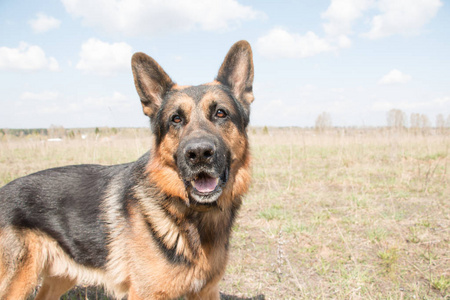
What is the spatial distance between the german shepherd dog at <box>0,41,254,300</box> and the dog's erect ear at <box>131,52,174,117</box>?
0.03 feet

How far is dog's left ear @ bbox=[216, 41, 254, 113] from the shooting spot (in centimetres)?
305

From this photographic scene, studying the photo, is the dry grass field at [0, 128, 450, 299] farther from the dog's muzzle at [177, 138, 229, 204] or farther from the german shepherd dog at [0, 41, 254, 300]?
the dog's muzzle at [177, 138, 229, 204]

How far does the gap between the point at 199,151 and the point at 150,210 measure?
0.81 metres

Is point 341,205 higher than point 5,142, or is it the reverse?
point 5,142

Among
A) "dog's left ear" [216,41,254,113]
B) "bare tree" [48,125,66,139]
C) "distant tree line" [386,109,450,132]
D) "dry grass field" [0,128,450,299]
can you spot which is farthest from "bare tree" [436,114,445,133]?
"bare tree" [48,125,66,139]

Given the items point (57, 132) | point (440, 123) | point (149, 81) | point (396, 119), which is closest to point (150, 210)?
point (149, 81)

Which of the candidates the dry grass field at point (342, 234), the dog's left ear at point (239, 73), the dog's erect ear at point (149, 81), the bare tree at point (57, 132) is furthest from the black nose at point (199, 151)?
the bare tree at point (57, 132)

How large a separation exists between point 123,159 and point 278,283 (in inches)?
339

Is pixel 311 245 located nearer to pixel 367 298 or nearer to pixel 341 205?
pixel 367 298

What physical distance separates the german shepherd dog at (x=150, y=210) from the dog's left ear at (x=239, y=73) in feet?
0.12

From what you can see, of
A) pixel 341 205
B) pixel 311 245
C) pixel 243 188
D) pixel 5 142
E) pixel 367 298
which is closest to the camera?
pixel 243 188

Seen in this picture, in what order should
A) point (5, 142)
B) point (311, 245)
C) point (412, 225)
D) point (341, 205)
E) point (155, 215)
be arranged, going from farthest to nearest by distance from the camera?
point (5, 142) < point (341, 205) < point (412, 225) < point (311, 245) < point (155, 215)

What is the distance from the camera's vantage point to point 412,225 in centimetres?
486

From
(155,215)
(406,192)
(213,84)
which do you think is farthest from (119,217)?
(406,192)
